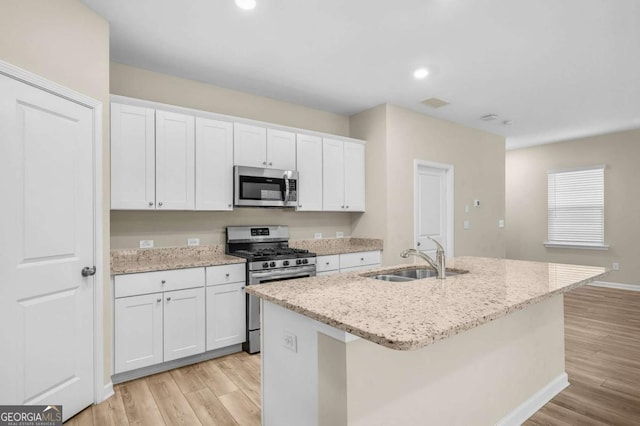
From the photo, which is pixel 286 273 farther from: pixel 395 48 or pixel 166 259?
pixel 395 48

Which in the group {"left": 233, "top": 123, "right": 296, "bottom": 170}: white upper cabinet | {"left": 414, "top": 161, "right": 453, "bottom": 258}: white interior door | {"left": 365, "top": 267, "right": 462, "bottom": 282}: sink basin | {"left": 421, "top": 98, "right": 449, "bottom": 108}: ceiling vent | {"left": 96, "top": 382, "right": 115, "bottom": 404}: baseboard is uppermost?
{"left": 421, "top": 98, "right": 449, "bottom": 108}: ceiling vent

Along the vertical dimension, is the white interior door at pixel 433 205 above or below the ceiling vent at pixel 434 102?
below

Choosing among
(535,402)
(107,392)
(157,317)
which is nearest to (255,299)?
(157,317)

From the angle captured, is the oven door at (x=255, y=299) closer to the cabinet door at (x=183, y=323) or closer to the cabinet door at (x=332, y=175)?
the cabinet door at (x=183, y=323)

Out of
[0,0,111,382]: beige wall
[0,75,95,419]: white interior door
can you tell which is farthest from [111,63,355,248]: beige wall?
A: [0,75,95,419]: white interior door

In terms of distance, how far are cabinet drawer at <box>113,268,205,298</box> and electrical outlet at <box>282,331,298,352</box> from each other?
1541 mm

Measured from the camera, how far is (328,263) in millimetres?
3896

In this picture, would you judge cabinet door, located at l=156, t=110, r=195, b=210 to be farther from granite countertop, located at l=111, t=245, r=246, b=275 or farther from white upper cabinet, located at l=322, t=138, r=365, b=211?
white upper cabinet, located at l=322, t=138, r=365, b=211

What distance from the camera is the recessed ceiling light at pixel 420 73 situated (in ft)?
11.3

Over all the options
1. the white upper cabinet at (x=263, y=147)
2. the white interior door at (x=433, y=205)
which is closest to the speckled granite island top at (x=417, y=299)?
the white upper cabinet at (x=263, y=147)

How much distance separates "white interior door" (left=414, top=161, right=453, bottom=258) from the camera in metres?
4.87

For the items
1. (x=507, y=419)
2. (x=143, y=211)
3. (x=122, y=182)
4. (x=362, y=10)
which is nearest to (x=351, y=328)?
(x=507, y=419)

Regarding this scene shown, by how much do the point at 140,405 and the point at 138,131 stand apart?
2.11 meters

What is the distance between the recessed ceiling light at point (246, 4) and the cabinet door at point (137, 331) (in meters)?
2.23
